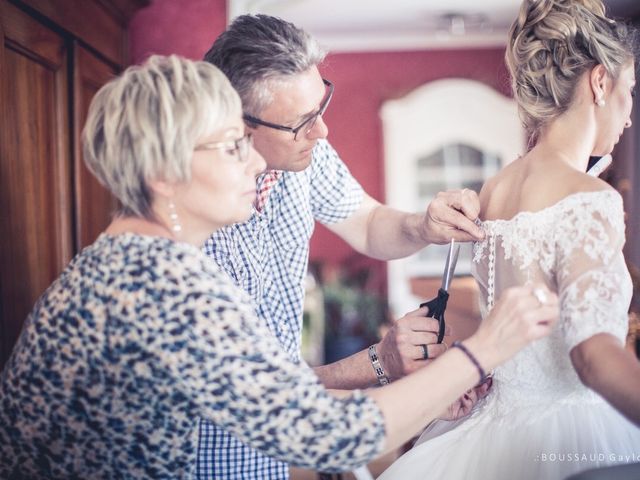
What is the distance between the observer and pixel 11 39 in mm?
1985

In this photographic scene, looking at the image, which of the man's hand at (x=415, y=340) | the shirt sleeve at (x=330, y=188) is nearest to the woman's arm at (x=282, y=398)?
the man's hand at (x=415, y=340)

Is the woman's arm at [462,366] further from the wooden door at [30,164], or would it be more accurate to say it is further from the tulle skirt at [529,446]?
the wooden door at [30,164]

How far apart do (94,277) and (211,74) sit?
15.5 inches

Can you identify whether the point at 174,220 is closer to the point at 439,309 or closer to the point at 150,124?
the point at 150,124

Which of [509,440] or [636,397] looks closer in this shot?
[636,397]

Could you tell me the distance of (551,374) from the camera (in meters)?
1.38

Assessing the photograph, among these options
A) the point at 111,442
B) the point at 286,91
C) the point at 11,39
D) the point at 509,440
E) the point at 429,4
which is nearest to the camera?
the point at 111,442

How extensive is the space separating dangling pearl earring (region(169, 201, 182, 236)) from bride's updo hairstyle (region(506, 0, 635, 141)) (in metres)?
0.81

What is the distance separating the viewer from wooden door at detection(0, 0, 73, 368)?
197 cm

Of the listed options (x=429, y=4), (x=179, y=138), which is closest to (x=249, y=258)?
(x=179, y=138)

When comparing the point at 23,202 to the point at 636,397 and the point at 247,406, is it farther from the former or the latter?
the point at 636,397

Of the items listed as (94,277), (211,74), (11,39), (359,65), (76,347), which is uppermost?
(359,65)

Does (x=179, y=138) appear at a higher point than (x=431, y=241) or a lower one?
higher

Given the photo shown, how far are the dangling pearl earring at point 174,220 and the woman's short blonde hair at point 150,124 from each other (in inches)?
1.4
